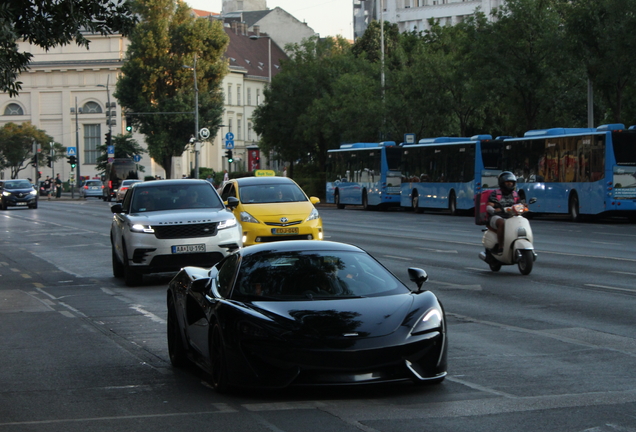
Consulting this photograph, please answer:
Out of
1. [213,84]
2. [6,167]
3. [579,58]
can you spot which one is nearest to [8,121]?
[6,167]

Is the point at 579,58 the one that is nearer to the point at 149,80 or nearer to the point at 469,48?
the point at 469,48

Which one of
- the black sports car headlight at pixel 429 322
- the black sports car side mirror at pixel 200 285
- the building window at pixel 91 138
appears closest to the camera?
the black sports car headlight at pixel 429 322

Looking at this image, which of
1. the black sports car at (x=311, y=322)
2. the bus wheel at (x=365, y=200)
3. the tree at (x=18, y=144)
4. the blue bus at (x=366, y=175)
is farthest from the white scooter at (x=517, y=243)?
the tree at (x=18, y=144)

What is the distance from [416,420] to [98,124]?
107 meters

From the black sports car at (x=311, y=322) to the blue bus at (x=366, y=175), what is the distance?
42.9 meters

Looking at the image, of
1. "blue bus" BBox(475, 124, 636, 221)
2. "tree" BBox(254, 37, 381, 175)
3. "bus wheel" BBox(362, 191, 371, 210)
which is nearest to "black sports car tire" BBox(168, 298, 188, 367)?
"blue bus" BBox(475, 124, 636, 221)

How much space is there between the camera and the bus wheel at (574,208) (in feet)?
122

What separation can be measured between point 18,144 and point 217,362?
100604mm

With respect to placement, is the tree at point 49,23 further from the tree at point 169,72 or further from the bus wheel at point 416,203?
the tree at point 169,72

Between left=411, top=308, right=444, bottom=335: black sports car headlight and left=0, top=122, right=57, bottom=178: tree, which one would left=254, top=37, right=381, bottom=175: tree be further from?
left=411, top=308, right=444, bottom=335: black sports car headlight

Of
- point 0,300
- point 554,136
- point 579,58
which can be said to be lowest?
point 0,300

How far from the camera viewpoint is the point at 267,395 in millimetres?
7844

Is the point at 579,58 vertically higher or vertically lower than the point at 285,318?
higher

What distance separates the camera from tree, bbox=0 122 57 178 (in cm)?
10381
